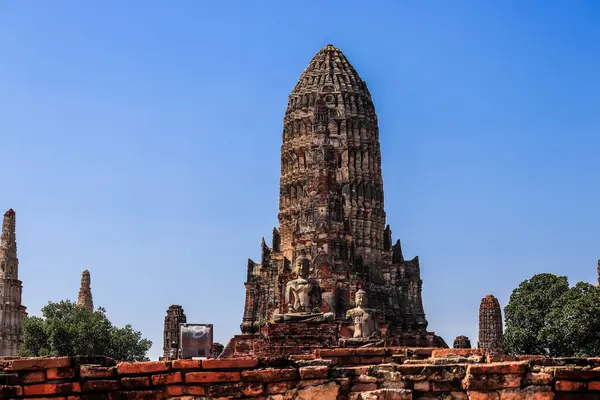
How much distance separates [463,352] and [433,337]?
159ft

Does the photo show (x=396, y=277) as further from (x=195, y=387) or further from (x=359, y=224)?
(x=195, y=387)

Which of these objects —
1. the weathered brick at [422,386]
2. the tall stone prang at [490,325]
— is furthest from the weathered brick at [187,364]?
the tall stone prang at [490,325]

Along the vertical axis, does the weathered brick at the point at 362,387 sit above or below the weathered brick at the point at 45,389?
below

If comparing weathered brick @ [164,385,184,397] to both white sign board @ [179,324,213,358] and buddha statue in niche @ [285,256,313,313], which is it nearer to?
white sign board @ [179,324,213,358]

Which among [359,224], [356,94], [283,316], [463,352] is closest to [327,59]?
[356,94]

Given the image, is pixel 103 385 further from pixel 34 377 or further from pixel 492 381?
pixel 492 381

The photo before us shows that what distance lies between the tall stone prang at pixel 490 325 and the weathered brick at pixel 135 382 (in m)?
45.3

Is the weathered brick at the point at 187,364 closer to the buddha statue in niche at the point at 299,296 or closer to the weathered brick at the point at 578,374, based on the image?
the weathered brick at the point at 578,374

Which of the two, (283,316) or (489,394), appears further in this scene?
(283,316)

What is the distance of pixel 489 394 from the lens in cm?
1216

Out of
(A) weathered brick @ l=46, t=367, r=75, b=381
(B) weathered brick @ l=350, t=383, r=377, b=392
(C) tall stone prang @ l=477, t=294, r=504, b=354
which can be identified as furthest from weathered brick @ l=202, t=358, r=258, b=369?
(C) tall stone prang @ l=477, t=294, r=504, b=354

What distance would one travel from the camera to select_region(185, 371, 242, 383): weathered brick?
12719 millimetres

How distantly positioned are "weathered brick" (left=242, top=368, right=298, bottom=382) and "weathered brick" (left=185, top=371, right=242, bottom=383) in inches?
3.8

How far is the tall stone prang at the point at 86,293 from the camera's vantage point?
7975 centimetres
